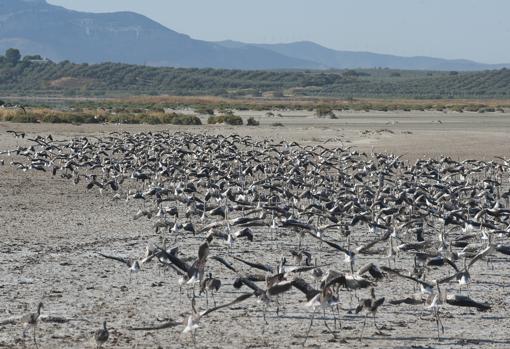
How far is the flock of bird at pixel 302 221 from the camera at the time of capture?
1110cm

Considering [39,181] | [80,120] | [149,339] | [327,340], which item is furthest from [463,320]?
[80,120]

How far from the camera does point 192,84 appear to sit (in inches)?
5999

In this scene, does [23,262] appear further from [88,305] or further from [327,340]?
[327,340]

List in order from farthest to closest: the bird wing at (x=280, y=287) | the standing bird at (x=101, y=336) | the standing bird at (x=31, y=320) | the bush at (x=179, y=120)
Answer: the bush at (x=179, y=120) → the bird wing at (x=280, y=287) → the standing bird at (x=31, y=320) → the standing bird at (x=101, y=336)

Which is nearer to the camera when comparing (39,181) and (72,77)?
(39,181)

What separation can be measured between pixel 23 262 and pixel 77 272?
959 millimetres

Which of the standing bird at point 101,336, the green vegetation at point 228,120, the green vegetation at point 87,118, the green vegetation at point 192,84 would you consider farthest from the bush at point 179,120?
the green vegetation at point 192,84

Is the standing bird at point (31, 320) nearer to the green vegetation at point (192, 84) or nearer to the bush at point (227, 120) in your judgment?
the bush at point (227, 120)

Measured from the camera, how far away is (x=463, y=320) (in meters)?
11.4

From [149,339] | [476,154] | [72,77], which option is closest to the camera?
[149,339]

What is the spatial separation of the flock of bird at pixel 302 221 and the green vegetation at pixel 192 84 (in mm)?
101334

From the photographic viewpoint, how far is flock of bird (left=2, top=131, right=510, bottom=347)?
11102 mm

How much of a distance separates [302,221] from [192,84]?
135 meters

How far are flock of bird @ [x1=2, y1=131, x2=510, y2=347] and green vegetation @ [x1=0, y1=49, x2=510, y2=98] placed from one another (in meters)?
101
